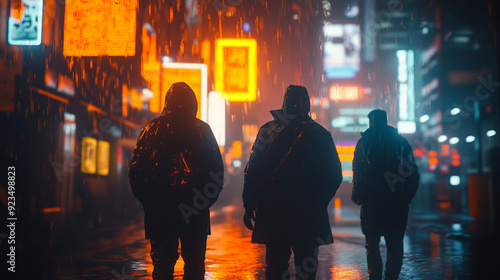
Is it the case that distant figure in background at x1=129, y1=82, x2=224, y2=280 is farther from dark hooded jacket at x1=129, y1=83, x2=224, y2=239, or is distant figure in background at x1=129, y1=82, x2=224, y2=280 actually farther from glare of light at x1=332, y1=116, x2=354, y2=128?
glare of light at x1=332, y1=116, x2=354, y2=128

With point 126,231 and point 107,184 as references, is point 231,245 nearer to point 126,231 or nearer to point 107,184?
point 126,231

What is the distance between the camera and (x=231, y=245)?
39.0ft

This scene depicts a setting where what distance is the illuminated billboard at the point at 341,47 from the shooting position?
46.8m

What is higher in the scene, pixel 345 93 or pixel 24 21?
pixel 345 93

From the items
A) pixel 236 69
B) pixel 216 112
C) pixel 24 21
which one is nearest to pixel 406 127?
pixel 216 112

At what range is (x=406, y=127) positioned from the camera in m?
41.8

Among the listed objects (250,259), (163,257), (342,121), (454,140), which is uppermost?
(342,121)

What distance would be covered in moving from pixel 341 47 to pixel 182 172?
44.3 meters

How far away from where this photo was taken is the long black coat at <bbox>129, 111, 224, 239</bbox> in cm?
443

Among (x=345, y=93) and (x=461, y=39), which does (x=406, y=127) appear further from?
(x=461, y=39)

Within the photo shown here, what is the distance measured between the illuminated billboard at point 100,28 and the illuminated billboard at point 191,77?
9.36 m

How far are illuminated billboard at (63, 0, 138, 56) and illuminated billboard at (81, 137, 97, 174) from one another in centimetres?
615

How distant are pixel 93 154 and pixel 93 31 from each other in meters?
7.43

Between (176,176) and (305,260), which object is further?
(176,176)
